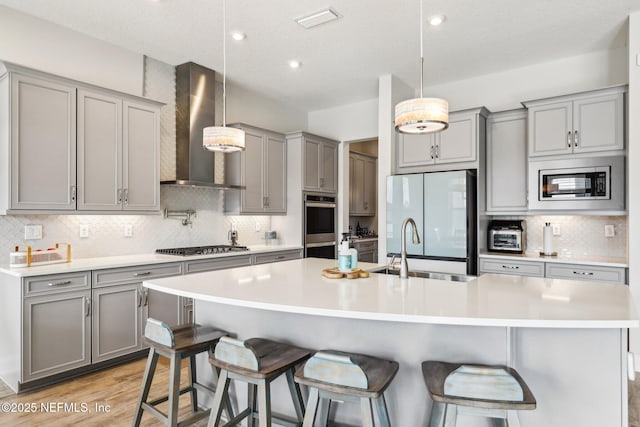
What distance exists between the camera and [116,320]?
3217 millimetres

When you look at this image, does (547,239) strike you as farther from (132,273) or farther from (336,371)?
(132,273)

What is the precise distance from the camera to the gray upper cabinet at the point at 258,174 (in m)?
4.69

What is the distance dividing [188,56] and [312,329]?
333 cm

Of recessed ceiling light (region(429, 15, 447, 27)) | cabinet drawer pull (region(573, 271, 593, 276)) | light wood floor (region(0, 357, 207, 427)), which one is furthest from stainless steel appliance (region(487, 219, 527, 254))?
light wood floor (region(0, 357, 207, 427))

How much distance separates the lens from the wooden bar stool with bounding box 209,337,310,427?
5.60 ft

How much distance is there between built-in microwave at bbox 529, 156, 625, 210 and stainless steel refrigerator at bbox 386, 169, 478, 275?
620 mm

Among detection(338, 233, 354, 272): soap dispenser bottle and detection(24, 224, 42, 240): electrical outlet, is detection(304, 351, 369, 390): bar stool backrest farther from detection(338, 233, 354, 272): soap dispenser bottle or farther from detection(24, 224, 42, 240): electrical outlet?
detection(24, 224, 42, 240): electrical outlet

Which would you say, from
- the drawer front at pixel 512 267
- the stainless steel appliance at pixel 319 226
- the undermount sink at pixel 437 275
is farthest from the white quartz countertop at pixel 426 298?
the stainless steel appliance at pixel 319 226

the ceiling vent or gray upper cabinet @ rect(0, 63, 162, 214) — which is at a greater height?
the ceiling vent

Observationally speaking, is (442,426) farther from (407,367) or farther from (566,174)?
(566,174)

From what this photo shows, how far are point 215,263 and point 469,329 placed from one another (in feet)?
9.49

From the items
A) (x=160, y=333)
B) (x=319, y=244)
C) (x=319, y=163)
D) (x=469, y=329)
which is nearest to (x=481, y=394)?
(x=469, y=329)

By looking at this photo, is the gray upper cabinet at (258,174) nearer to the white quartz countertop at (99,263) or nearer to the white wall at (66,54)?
the white quartz countertop at (99,263)

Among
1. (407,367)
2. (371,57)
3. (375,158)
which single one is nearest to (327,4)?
(371,57)
